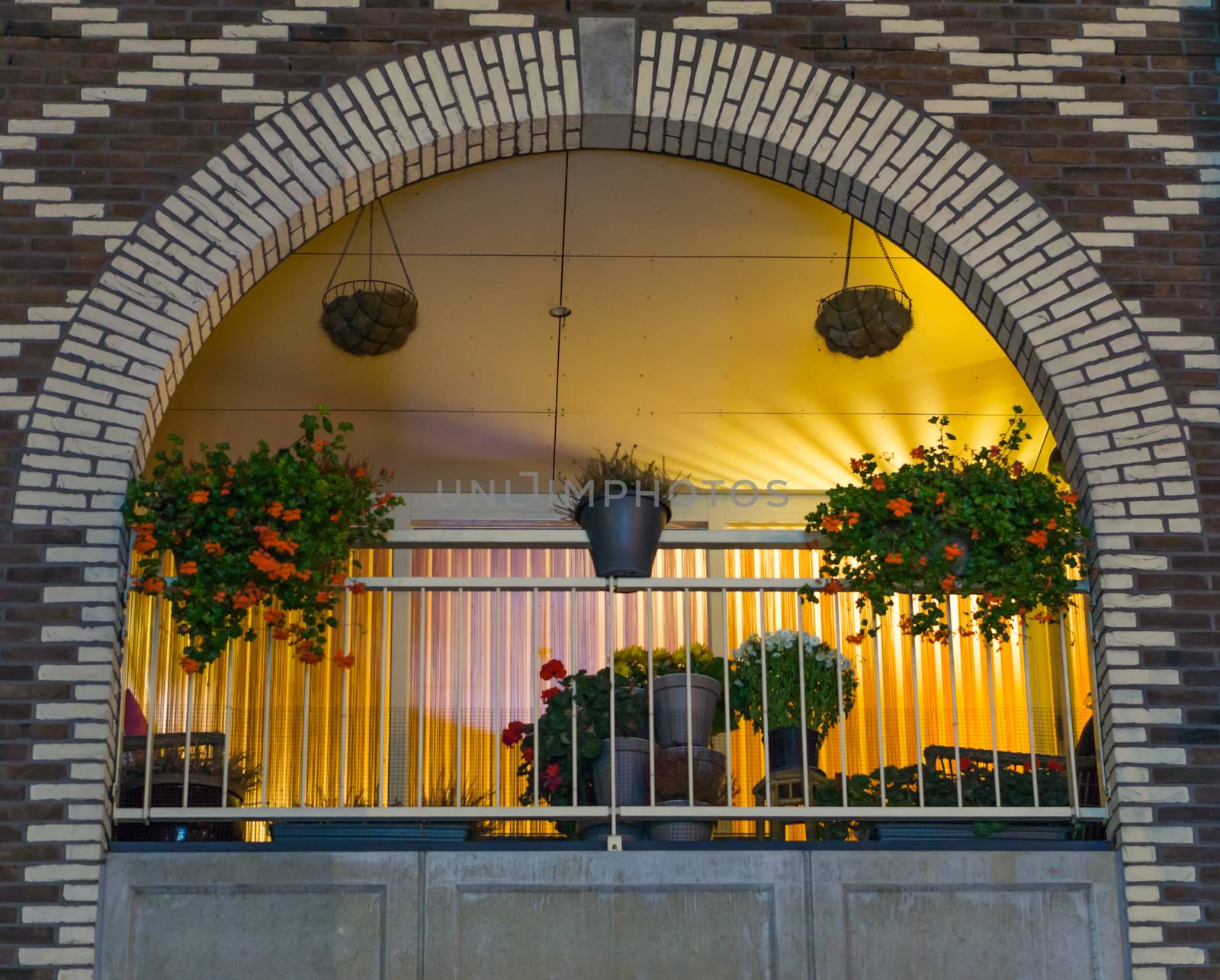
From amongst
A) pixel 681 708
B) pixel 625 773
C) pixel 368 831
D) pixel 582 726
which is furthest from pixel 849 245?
pixel 368 831

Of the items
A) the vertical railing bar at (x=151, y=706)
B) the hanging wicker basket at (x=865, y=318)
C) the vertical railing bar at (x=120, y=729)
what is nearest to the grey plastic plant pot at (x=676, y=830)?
the vertical railing bar at (x=151, y=706)

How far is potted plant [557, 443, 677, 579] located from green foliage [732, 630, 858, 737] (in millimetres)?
612

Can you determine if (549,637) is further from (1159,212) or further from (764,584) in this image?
(1159,212)

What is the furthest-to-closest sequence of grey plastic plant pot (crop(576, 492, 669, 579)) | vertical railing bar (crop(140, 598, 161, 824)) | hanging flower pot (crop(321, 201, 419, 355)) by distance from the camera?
hanging flower pot (crop(321, 201, 419, 355)) → grey plastic plant pot (crop(576, 492, 669, 579)) → vertical railing bar (crop(140, 598, 161, 824))

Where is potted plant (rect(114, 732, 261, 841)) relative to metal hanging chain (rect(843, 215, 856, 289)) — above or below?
below


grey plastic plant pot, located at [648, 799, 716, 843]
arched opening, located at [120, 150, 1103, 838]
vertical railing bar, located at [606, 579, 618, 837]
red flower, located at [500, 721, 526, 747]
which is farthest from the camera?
arched opening, located at [120, 150, 1103, 838]

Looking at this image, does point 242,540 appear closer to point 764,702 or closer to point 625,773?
point 625,773

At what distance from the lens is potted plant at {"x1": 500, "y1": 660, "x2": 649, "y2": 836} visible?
6.09 m

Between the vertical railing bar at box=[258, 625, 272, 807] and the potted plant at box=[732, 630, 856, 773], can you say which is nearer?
the vertical railing bar at box=[258, 625, 272, 807]

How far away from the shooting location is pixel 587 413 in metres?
9.54

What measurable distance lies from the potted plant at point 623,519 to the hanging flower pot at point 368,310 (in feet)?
7.80

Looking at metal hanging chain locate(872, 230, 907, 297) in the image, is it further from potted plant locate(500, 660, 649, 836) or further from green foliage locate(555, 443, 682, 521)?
potted plant locate(500, 660, 649, 836)

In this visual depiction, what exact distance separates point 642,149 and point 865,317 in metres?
2.30

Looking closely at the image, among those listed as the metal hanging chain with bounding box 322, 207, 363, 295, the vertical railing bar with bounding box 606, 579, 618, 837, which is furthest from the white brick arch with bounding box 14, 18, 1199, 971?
the vertical railing bar with bounding box 606, 579, 618, 837
